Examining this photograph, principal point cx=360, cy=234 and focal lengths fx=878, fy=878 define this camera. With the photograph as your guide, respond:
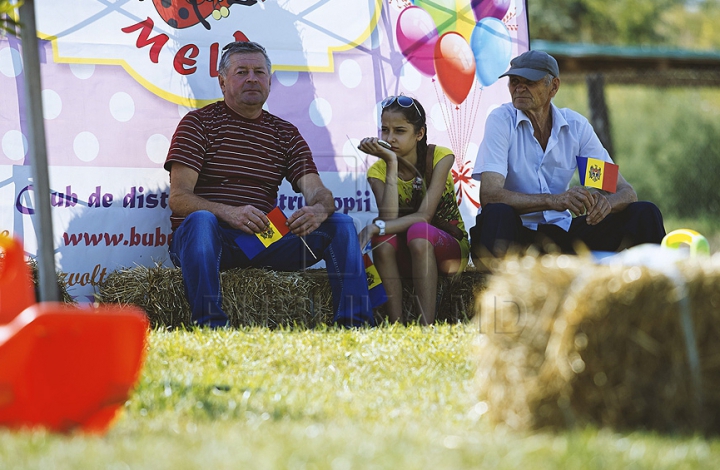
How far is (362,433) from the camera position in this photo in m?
2.08

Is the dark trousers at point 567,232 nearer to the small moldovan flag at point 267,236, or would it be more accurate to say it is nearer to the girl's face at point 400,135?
the girl's face at point 400,135

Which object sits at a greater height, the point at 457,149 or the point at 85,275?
the point at 457,149

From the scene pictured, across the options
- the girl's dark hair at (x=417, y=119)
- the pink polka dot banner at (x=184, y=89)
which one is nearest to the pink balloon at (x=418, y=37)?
the pink polka dot banner at (x=184, y=89)

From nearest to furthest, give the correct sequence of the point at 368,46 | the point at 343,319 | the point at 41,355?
the point at 41,355, the point at 343,319, the point at 368,46

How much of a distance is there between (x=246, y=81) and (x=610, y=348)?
2.83m

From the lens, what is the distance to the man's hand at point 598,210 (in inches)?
170

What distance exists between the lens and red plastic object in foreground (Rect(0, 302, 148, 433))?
1.95m

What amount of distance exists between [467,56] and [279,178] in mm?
1373

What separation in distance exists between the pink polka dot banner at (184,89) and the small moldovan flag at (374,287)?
594 millimetres

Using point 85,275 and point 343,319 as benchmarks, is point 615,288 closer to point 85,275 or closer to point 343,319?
point 343,319

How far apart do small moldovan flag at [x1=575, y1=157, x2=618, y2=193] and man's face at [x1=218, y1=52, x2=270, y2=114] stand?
1.63 m

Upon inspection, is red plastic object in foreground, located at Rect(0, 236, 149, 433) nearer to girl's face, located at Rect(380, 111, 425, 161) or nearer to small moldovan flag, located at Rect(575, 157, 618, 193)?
girl's face, located at Rect(380, 111, 425, 161)

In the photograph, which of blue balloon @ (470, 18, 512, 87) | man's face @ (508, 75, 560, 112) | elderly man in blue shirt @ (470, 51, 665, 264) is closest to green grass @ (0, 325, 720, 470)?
elderly man in blue shirt @ (470, 51, 665, 264)

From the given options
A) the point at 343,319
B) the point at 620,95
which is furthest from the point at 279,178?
the point at 620,95
